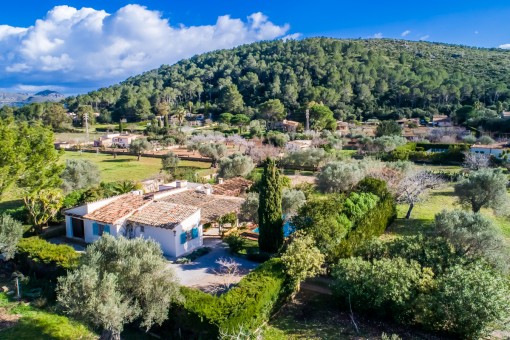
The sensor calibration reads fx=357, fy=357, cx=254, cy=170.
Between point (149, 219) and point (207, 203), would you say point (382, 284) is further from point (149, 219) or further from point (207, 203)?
point (207, 203)

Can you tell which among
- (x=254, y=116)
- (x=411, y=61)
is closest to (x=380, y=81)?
(x=411, y=61)

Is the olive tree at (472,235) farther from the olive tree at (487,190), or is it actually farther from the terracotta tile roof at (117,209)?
the terracotta tile roof at (117,209)

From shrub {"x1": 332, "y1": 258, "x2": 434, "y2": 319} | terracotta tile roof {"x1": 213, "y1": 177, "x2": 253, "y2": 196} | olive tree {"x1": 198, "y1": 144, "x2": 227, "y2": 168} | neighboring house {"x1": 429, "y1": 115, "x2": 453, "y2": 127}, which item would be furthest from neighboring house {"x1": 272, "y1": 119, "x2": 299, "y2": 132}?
shrub {"x1": 332, "y1": 258, "x2": 434, "y2": 319}

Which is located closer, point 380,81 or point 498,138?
point 498,138

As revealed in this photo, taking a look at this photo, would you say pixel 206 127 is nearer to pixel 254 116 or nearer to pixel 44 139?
pixel 254 116

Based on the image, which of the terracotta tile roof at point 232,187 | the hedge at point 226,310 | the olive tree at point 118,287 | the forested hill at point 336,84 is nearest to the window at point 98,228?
the olive tree at point 118,287

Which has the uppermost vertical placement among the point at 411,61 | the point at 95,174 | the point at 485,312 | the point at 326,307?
the point at 411,61

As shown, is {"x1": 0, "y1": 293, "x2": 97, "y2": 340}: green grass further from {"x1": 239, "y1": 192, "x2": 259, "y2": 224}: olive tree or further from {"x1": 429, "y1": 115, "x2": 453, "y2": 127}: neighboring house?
{"x1": 429, "y1": 115, "x2": 453, "y2": 127}: neighboring house
